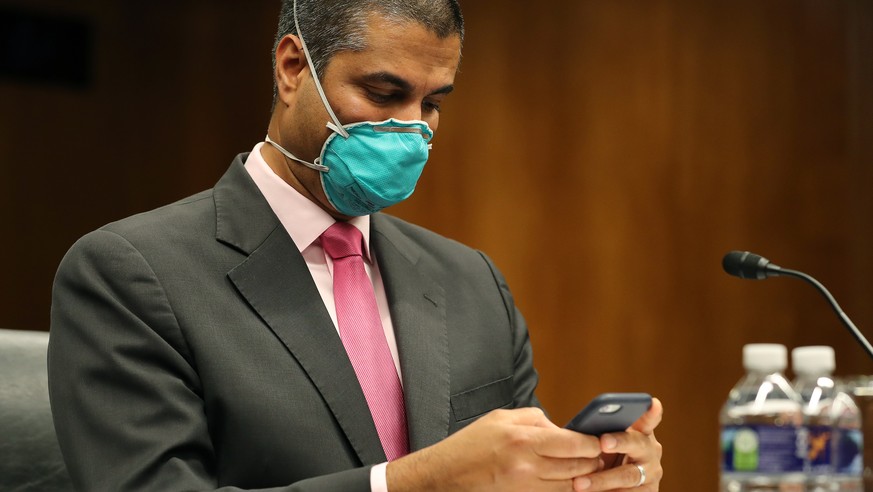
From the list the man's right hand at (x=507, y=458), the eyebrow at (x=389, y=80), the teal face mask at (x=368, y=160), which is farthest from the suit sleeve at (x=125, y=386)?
the eyebrow at (x=389, y=80)

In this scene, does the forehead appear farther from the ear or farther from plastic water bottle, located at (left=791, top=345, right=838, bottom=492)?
plastic water bottle, located at (left=791, top=345, right=838, bottom=492)

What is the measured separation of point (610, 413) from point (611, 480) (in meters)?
0.14

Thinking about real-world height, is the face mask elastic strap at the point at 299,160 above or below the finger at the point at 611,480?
above

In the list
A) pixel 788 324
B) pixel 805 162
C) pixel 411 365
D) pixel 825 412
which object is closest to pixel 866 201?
pixel 805 162

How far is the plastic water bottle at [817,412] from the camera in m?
1.48

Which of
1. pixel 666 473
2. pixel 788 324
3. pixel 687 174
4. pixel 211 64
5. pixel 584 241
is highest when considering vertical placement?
pixel 211 64

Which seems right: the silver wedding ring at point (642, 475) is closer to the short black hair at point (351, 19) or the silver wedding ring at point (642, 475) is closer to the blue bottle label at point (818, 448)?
the blue bottle label at point (818, 448)

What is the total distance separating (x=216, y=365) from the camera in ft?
5.13

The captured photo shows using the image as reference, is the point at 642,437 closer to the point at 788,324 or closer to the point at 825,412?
the point at 825,412

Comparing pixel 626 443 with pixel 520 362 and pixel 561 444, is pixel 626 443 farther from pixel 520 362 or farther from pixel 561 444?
pixel 520 362

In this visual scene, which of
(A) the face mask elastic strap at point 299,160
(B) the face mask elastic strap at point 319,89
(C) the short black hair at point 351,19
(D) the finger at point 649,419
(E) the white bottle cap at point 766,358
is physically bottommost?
(D) the finger at point 649,419

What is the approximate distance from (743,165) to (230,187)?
229 cm

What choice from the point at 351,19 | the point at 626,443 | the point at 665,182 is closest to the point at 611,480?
the point at 626,443

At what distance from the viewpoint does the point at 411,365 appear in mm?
1736
